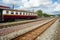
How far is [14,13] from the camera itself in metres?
34.4

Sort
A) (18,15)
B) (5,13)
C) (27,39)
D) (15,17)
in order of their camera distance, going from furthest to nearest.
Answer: (18,15), (15,17), (5,13), (27,39)

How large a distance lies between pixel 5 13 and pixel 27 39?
21420mm

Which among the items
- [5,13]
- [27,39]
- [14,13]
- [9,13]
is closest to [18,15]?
[14,13]

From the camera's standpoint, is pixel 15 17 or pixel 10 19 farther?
pixel 15 17

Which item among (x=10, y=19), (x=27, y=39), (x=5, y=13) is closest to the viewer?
(x=27, y=39)

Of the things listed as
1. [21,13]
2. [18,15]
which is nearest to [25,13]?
[21,13]

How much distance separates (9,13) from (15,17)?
8.65 ft

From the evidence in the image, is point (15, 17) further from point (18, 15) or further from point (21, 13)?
point (21, 13)

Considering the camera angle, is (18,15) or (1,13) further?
(18,15)

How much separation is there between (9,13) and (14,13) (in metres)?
2.95

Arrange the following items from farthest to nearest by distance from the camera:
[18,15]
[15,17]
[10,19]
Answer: [18,15], [15,17], [10,19]

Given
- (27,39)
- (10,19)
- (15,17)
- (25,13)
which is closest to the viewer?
(27,39)

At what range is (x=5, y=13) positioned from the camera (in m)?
29.2

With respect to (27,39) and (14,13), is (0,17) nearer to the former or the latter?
(14,13)
